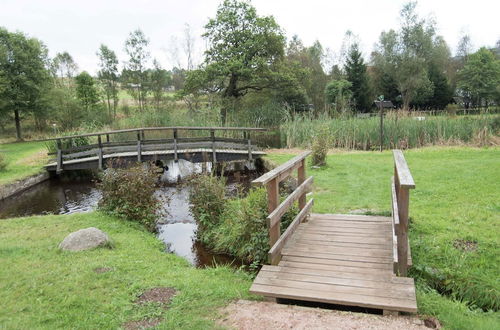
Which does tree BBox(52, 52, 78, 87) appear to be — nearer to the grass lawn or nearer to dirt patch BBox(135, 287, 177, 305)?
the grass lawn

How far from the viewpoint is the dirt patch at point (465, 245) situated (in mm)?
3925

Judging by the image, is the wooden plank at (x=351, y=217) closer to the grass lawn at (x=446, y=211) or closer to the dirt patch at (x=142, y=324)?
the grass lawn at (x=446, y=211)

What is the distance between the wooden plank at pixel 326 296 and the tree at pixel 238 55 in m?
15.8

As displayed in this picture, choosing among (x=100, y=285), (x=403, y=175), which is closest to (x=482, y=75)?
(x=403, y=175)

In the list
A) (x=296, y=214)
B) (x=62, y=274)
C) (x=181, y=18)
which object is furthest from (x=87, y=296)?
(x=181, y=18)

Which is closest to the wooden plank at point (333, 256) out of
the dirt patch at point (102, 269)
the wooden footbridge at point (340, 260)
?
the wooden footbridge at point (340, 260)

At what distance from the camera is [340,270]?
3.47m

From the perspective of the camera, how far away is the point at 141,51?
24.7 meters

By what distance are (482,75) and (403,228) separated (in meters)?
34.6

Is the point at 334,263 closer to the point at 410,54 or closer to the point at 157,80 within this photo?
the point at 157,80

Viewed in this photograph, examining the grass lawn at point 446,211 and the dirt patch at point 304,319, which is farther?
the grass lawn at point 446,211

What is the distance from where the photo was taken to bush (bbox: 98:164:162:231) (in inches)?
245

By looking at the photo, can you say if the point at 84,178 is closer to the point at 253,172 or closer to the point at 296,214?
the point at 253,172

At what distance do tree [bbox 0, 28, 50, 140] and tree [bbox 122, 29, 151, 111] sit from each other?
22.3 feet
